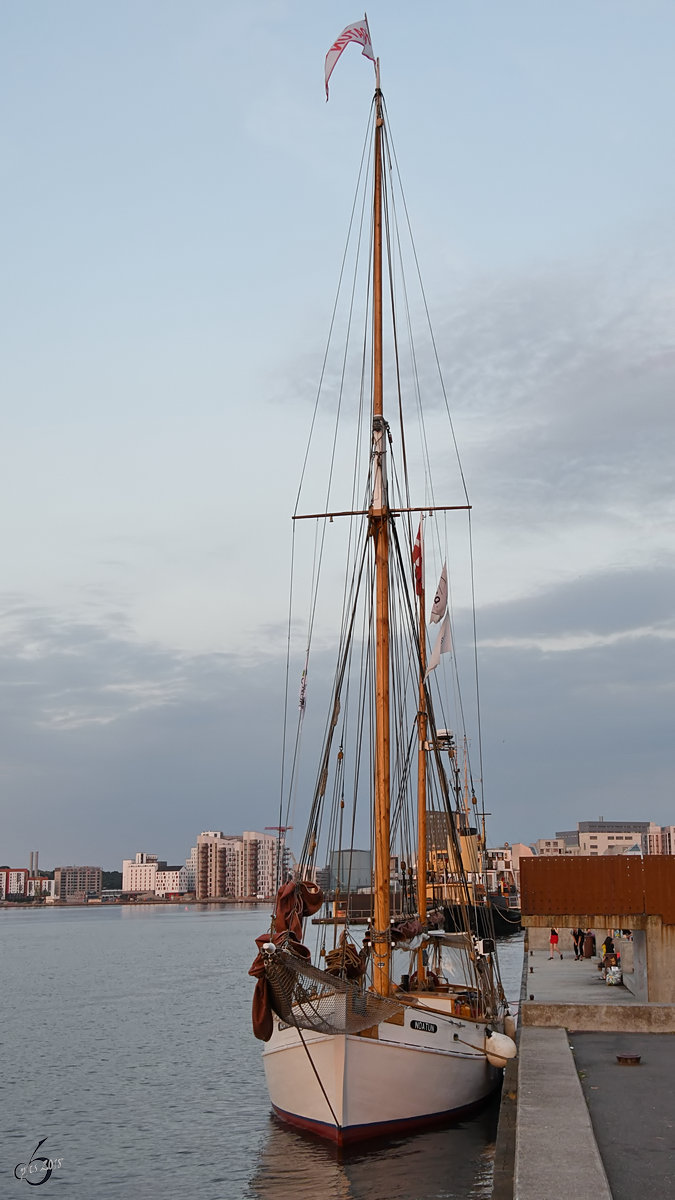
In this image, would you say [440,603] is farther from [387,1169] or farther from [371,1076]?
[387,1169]

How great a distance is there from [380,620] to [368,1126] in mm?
9254

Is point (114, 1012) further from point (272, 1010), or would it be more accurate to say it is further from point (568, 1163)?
point (568, 1163)

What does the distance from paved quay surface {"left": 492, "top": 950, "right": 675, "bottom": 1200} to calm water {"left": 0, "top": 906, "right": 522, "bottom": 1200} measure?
2588mm

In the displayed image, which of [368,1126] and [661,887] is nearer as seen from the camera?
[368,1126]

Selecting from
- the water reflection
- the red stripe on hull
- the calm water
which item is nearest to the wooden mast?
the red stripe on hull

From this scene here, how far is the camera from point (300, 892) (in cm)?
1869

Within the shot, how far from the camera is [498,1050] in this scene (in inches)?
867

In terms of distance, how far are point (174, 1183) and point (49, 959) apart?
8071cm

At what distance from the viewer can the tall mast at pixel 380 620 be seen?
2055 centimetres

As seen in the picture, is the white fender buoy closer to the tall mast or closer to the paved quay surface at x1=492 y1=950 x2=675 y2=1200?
the paved quay surface at x1=492 y1=950 x2=675 y2=1200

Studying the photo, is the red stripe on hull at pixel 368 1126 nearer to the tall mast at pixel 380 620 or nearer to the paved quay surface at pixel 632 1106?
the tall mast at pixel 380 620

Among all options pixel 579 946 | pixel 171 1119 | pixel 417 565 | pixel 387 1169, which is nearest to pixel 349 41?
pixel 417 565

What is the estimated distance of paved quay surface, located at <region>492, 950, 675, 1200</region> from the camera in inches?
366

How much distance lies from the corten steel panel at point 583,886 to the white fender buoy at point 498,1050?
6108 mm
